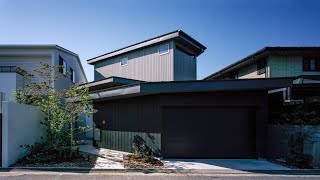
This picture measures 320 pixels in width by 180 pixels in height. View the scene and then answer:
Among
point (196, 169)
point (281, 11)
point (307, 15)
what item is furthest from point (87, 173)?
point (307, 15)

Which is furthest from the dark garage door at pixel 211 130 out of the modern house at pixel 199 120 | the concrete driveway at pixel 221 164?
the concrete driveway at pixel 221 164

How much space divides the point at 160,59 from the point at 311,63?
381 inches

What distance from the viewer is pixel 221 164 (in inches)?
327

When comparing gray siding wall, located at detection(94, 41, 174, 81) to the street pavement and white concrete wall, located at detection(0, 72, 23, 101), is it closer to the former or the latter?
white concrete wall, located at detection(0, 72, 23, 101)

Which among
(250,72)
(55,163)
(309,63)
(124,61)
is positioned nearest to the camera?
(55,163)

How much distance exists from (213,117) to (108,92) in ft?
15.2

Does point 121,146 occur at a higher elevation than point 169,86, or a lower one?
lower

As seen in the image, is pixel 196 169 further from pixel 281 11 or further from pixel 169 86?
pixel 281 11

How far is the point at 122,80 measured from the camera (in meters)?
12.0

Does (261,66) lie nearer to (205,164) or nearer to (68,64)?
(205,164)

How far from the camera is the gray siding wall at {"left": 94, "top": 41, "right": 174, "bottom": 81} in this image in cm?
1261

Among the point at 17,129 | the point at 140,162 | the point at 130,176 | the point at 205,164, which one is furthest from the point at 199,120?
the point at 17,129

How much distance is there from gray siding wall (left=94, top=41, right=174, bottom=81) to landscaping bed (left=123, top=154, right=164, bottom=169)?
16.8 feet

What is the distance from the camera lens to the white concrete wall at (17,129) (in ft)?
24.6
